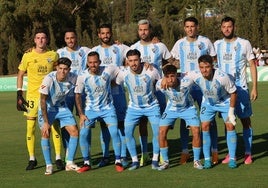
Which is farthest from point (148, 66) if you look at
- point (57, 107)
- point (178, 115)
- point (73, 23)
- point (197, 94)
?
point (73, 23)

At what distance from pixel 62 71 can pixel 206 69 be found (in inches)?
76.9

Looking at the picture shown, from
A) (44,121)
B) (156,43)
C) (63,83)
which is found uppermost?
(156,43)

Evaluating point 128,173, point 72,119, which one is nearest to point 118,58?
point 72,119

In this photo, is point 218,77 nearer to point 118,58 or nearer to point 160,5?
point 118,58

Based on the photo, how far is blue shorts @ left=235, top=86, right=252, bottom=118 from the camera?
824 centimetres

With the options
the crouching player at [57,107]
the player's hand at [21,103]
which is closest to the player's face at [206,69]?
the crouching player at [57,107]

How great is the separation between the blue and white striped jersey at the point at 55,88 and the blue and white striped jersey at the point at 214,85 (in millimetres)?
1588

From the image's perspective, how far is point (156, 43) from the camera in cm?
848

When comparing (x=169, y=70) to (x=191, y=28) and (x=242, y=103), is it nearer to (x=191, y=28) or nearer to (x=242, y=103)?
(x=191, y=28)

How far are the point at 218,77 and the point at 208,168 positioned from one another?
125cm

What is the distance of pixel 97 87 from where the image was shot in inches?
317

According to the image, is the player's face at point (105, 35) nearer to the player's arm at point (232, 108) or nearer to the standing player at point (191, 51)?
the standing player at point (191, 51)

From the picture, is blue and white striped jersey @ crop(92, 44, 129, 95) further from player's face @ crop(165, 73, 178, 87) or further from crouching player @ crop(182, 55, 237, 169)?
crouching player @ crop(182, 55, 237, 169)

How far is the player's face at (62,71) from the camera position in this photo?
7.85 meters
